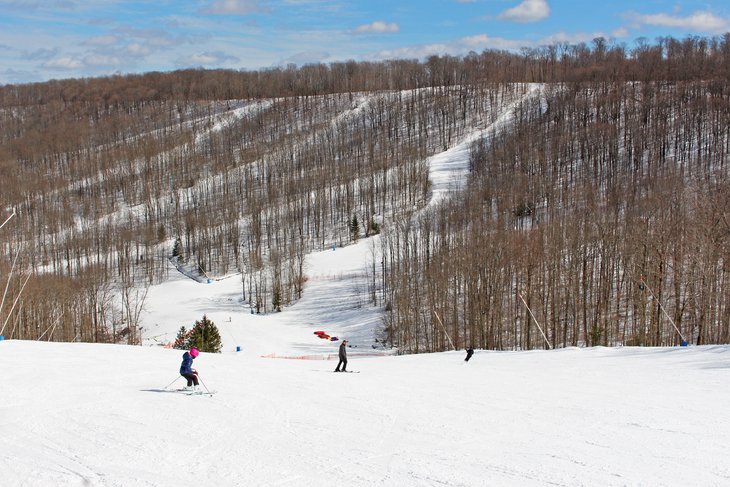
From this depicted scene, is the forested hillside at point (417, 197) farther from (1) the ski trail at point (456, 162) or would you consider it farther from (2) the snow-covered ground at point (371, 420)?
(2) the snow-covered ground at point (371, 420)

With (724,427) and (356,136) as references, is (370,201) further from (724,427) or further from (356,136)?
(724,427)

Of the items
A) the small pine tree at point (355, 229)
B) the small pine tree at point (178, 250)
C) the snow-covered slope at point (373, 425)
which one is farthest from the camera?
the small pine tree at point (178, 250)

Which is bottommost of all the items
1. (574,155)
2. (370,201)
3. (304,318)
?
(304,318)

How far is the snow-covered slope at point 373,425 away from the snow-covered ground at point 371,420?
0.05m

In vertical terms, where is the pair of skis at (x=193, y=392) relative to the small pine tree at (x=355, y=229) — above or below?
above

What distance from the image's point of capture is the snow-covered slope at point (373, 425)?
11.3 meters

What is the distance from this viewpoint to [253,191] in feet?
404

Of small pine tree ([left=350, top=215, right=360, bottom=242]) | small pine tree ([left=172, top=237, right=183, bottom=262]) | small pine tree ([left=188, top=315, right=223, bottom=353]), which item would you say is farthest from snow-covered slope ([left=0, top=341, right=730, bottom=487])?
small pine tree ([left=172, top=237, right=183, bottom=262])

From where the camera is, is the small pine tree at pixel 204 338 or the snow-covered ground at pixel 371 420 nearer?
the snow-covered ground at pixel 371 420

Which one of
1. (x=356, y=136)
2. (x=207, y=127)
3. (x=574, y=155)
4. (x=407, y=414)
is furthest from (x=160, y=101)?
(x=407, y=414)

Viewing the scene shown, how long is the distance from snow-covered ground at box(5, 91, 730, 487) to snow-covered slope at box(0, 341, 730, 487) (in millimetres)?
55

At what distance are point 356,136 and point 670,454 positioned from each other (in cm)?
13112

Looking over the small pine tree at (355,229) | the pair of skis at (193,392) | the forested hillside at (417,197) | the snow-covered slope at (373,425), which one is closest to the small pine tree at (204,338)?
the forested hillside at (417,197)

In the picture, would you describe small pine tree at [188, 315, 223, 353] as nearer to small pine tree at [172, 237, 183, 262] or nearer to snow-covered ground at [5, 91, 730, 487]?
snow-covered ground at [5, 91, 730, 487]
